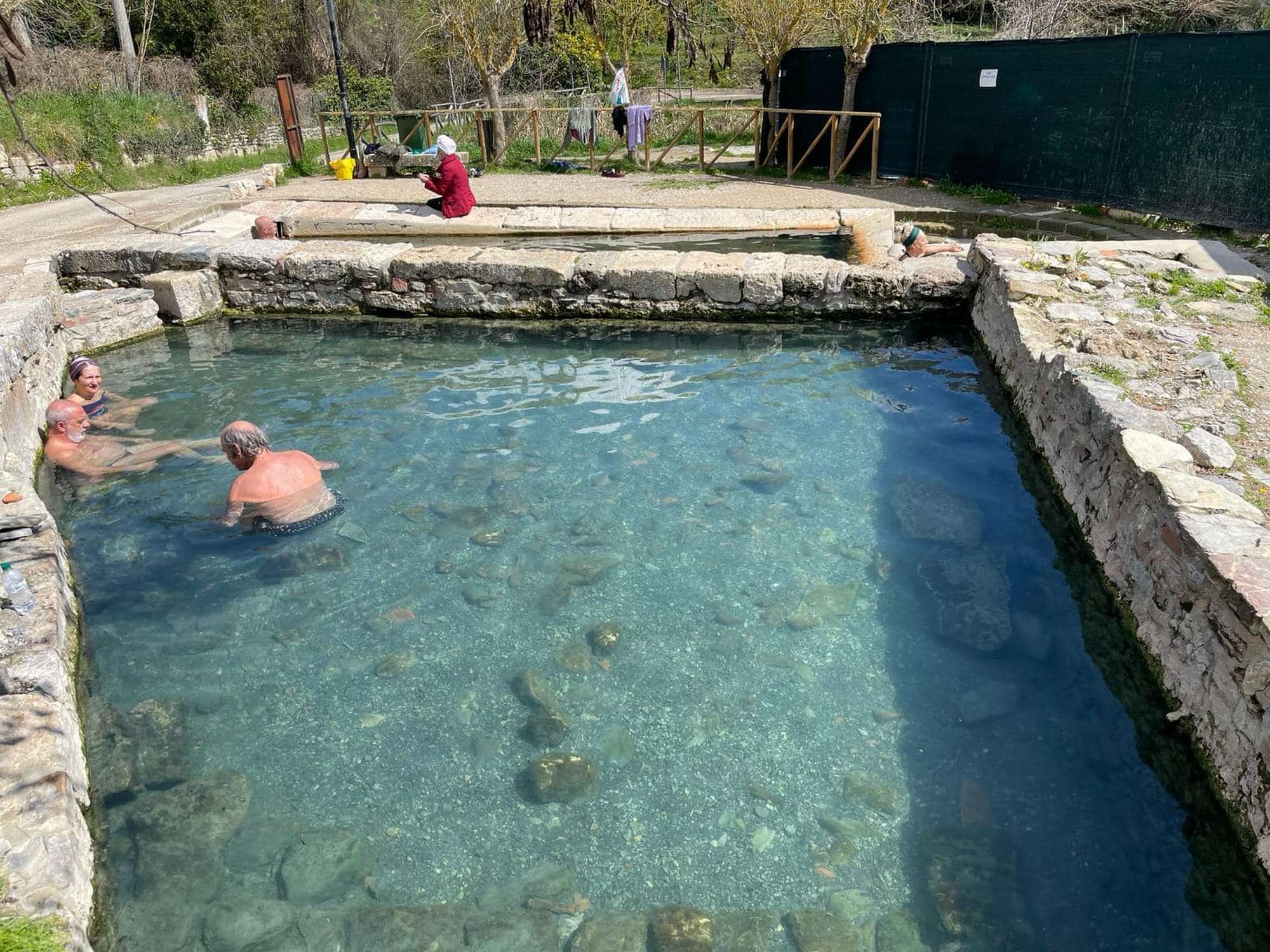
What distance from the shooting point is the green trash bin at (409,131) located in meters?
18.7

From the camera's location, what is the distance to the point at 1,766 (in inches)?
113

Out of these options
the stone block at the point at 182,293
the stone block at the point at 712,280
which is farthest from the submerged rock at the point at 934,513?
the stone block at the point at 182,293

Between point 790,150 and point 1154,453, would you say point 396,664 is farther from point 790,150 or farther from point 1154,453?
point 790,150

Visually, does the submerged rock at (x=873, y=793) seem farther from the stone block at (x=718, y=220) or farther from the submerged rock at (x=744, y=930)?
the stone block at (x=718, y=220)

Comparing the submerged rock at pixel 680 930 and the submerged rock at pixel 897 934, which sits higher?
the submerged rock at pixel 680 930

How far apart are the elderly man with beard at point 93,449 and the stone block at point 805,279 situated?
536 centimetres

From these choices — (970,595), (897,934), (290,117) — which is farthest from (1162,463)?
(290,117)

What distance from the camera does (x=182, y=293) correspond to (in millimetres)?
9070

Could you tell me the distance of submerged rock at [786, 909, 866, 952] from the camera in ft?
9.18

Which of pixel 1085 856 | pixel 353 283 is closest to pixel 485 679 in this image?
pixel 1085 856

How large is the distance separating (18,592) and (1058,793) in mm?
4457

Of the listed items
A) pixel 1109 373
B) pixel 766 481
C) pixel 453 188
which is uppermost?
pixel 453 188

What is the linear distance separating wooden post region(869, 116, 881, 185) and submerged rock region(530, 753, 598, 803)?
14.0 meters

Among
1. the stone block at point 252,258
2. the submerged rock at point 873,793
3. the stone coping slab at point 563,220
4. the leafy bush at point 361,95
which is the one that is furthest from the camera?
the leafy bush at point 361,95
